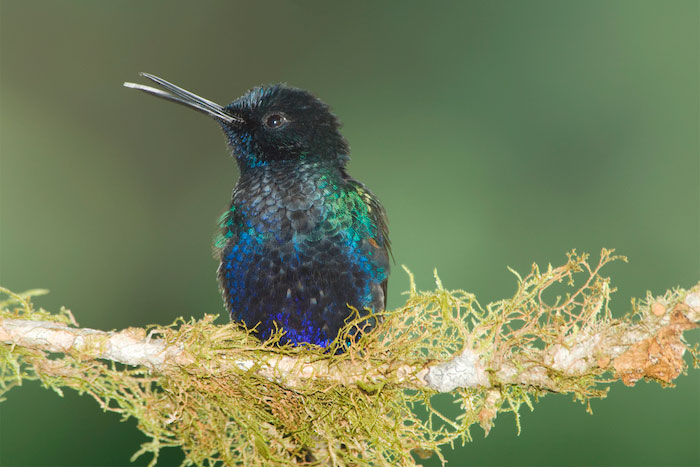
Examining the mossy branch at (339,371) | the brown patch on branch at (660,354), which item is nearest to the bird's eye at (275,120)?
the mossy branch at (339,371)

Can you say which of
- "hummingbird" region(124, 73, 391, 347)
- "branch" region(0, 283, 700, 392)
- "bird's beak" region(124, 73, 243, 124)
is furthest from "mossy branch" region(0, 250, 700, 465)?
"bird's beak" region(124, 73, 243, 124)

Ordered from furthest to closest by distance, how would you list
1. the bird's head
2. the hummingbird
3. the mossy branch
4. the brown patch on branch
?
the bird's head, the hummingbird, the mossy branch, the brown patch on branch

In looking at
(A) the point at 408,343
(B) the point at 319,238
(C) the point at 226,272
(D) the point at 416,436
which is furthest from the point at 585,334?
(C) the point at 226,272

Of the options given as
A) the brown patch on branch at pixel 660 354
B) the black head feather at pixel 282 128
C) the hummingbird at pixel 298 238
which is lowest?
the brown patch on branch at pixel 660 354

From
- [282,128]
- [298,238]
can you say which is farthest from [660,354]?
[282,128]

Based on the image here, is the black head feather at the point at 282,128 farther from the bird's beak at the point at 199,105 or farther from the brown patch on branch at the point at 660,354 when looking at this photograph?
the brown patch on branch at the point at 660,354

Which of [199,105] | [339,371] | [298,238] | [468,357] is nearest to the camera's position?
[468,357]

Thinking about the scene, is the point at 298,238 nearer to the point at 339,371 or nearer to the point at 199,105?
the point at 339,371

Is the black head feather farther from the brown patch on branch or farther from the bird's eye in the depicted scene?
the brown patch on branch
